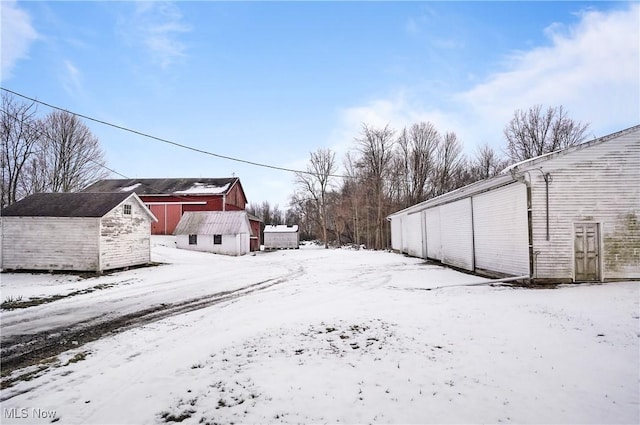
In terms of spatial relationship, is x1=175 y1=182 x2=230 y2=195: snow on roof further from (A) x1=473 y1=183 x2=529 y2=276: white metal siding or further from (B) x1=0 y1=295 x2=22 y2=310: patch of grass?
(A) x1=473 y1=183 x2=529 y2=276: white metal siding

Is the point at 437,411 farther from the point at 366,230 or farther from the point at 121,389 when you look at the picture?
the point at 366,230

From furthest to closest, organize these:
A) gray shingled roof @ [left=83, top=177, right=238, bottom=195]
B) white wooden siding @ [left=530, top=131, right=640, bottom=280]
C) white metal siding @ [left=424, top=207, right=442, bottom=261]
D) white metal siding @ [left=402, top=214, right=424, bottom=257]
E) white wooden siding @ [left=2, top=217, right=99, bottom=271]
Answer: gray shingled roof @ [left=83, top=177, right=238, bottom=195], white metal siding @ [left=402, top=214, right=424, bottom=257], white metal siding @ [left=424, top=207, right=442, bottom=261], white wooden siding @ [left=2, top=217, right=99, bottom=271], white wooden siding @ [left=530, top=131, right=640, bottom=280]

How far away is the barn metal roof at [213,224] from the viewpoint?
107 ft

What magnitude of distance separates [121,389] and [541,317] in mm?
8145

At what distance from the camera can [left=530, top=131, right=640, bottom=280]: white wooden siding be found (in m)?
11.5

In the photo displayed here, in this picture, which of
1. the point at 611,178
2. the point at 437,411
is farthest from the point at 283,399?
the point at 611,178

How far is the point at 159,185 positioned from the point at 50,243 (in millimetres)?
23767

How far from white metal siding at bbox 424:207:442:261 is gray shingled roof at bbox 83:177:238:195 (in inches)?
969

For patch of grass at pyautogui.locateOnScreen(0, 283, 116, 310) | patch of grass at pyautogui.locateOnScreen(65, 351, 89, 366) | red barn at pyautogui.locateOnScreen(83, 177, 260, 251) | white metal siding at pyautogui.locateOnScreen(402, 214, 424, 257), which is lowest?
patch of grass at pyautogui.locateOnScreen(0, 283, 116, 310)

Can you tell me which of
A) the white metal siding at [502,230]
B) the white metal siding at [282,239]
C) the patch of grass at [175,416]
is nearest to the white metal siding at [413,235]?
the white metal siding at [502,230]

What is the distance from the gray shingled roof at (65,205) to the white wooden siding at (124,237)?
0.51 meters

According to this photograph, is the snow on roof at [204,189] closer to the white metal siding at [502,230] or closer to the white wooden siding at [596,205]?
the white metal siding at [502,230]

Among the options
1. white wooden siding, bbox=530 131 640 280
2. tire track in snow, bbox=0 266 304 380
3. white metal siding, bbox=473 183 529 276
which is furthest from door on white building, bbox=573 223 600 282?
tire track in snow, bbox=0 266 304 380

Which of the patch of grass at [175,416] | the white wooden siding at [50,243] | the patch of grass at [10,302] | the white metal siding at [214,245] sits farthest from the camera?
the white metal siding at [214,245]
